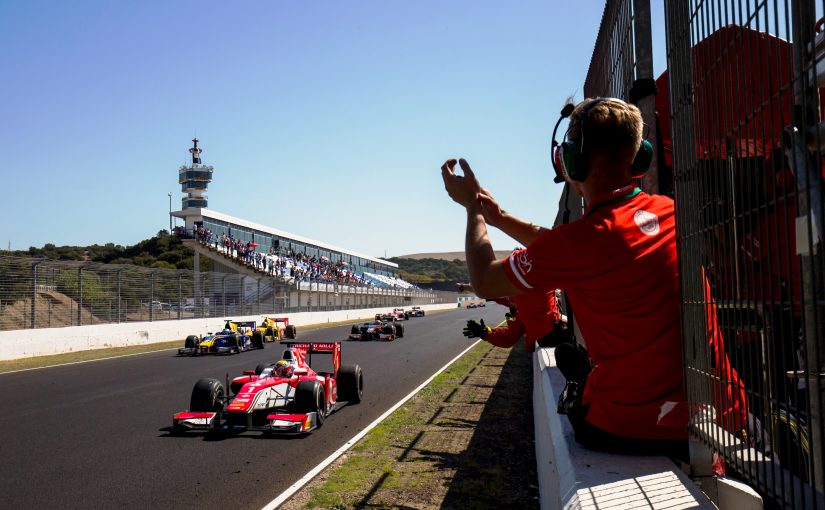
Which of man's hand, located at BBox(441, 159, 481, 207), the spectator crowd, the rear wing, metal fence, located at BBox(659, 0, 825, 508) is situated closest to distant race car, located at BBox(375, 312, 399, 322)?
the spectator crowd

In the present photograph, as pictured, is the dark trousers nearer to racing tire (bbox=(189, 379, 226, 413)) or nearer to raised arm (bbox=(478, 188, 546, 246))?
raised arm (bbox=(478, 188, 546, 246))

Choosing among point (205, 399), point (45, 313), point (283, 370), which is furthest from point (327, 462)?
point (45, 313)

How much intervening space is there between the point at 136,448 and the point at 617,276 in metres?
6.27

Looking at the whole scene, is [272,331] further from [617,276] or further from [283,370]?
[617,276]

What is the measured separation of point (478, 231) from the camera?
7.22 feet

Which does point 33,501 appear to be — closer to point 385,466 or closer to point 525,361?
point 385,466

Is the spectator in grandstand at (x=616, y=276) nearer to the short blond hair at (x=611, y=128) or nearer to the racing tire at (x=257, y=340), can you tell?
the short blond hair at (x=611, y=128)

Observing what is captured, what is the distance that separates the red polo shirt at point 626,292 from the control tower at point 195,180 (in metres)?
74.3

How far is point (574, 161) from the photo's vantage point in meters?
2.12

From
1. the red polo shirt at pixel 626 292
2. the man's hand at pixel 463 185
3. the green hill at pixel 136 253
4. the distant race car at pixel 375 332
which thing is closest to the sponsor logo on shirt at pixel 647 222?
the red polo shirt at pixel 626 292

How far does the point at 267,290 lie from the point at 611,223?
35.7 m

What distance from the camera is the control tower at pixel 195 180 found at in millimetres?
72562

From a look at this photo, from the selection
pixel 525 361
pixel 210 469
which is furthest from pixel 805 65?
pixel 525 361

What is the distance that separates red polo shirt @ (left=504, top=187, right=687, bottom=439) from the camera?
1941 mm
